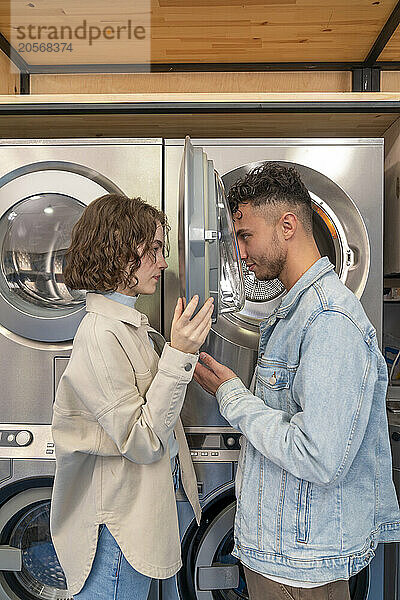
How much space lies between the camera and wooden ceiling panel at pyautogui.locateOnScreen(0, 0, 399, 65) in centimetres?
218

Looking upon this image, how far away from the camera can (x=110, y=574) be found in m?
1.36

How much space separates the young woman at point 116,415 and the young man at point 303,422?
184 millimetres

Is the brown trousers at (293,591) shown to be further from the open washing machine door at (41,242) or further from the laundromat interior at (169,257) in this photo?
the open washing machine door at (41,242)

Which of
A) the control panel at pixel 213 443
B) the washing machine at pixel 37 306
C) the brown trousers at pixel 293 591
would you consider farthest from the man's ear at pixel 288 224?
the brown trousers at pixel 293 591

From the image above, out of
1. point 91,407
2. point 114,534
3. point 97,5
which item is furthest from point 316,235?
point 97,5

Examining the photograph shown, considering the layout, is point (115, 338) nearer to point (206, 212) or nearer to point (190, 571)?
point (206, 212)

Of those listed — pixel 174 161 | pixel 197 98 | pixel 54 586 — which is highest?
pixel 197 98

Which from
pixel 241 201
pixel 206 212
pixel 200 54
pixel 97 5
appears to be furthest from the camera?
pixel 200 54

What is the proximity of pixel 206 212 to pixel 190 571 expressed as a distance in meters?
1.19

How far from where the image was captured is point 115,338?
1.35 m

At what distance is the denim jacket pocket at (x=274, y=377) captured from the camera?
1.38 meters

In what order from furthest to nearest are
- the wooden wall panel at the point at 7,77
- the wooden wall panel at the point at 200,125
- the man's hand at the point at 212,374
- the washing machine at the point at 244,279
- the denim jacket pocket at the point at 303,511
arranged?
the wooden wall panel at the point at 7,77 → the wooden wall panel at the point at 200,125 → the washing machine at the point at 244,279 → the man's hand at the point at 212,374 → the denim jacket pocket at the point at 303,511

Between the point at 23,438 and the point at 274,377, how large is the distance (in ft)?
2.82

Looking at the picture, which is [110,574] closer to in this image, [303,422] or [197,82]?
[303,422]
